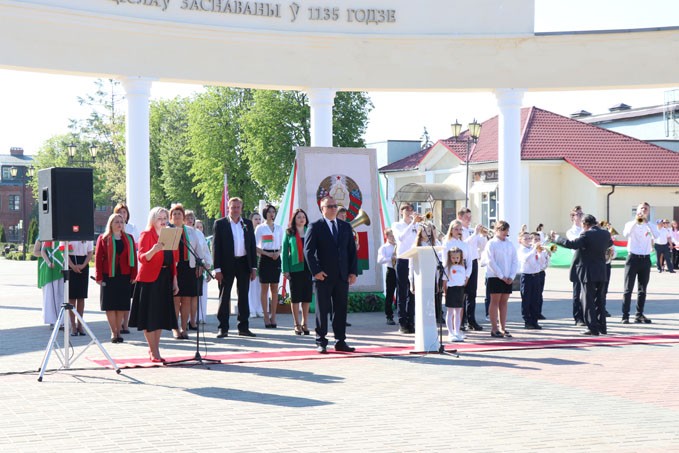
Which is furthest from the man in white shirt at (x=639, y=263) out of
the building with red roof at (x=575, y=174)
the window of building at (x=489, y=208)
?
the window of building at (x=489, y=208)

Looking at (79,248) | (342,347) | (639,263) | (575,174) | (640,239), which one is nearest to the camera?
(342,347)

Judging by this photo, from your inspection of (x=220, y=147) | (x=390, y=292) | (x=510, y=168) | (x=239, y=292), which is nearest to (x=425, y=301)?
(x=239, y=292)

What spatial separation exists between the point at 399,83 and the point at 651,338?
914 cm

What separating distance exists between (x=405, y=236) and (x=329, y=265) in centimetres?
280

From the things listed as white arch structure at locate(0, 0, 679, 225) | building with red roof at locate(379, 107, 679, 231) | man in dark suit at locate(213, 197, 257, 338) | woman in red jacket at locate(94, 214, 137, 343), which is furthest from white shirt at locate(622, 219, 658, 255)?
building with red roof at locate(379, 107, 679, 231)

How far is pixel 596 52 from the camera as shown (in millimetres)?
20469

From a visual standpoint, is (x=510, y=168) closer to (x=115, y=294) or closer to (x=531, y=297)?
(x=531, y=297)

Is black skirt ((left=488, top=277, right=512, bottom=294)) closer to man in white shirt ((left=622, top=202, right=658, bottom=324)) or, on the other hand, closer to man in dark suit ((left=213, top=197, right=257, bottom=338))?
man in white shirt ((left=622, top=202, right=658, bottom=324))

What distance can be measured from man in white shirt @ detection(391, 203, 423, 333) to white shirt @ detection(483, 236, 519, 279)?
1269mm

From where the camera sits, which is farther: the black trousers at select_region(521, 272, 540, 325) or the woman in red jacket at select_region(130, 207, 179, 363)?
the black trousers at select_region(521, 272, 540, 325)

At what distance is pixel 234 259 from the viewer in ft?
45.4

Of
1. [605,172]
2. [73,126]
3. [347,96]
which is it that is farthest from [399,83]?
[73,126]

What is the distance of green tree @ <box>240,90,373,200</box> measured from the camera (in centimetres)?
5306

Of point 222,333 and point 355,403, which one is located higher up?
point 222,333
